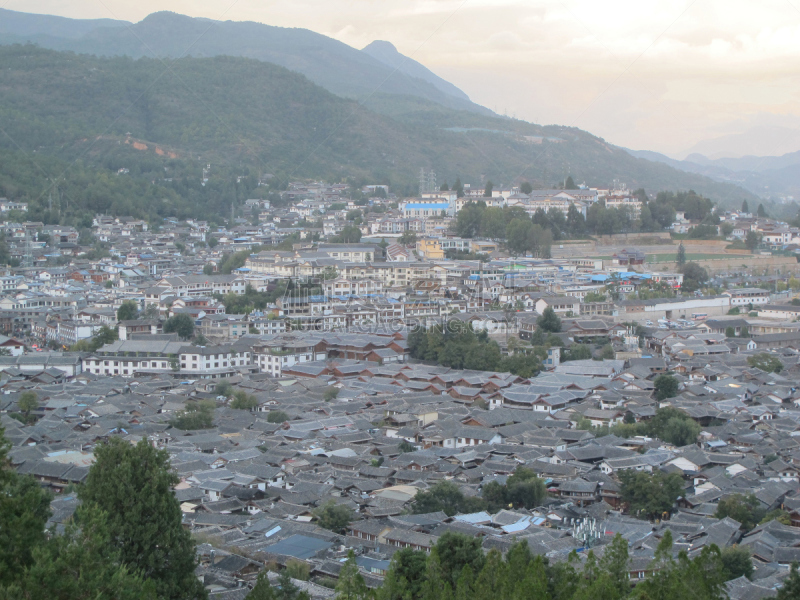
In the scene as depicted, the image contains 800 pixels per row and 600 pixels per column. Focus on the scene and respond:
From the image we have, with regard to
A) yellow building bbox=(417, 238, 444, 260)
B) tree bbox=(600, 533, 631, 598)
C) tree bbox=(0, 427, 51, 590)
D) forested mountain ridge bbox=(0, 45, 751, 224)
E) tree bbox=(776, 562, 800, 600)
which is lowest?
tree bbox=(776, 562, 800, 600)

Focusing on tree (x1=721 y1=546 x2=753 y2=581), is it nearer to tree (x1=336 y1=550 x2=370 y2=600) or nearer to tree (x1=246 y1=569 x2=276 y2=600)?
tree (x1=336 y1=550 x2=370 y2=600)

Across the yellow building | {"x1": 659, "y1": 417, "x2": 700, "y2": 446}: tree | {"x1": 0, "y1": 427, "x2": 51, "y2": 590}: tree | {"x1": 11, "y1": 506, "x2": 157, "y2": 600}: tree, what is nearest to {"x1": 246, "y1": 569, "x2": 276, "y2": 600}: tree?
{"x1": 11, "y1": 506, "x2": 157, "y2": 600}: tree

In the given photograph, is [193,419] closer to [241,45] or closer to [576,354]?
[576,354]

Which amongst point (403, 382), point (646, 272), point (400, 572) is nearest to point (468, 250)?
point (646, 272)

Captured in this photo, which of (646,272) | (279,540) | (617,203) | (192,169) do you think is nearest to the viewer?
(279,540)

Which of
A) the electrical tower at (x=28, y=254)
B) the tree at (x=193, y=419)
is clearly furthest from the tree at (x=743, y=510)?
the electrical tower at (x=28, y=254)

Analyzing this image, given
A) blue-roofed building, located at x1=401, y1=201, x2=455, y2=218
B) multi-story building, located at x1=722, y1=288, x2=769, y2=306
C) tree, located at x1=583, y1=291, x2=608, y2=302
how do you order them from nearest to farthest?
tree, located at x1=583, y1=291, x2=608, y2=302, multi-story building, located at x1=722, y1=288, x2=769, y2=306, blue-roofed building, located at x1=401, y1=201, x2=455, y2=218

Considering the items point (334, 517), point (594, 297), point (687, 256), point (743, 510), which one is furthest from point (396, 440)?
Result: point (687, 256)

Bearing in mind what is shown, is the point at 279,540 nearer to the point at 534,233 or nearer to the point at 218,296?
the point at 218,296
